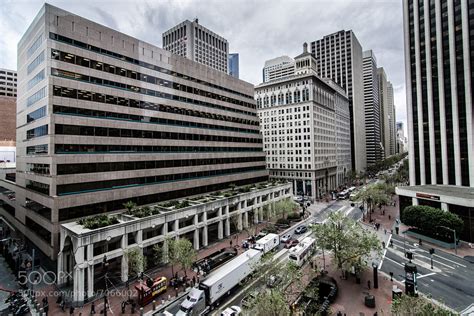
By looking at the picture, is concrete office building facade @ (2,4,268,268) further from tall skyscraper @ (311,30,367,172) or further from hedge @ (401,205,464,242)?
tall skyscraper @ (311,30,367,172)

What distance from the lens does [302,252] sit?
37.5m

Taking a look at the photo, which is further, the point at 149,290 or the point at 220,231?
the point at 220,231

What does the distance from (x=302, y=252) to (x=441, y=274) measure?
18436 millimetres

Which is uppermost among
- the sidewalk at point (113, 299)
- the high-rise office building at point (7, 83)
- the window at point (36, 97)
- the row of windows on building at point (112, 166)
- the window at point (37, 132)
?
the high-rise office building at point (7, 83)

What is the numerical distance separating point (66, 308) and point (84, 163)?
749 inches

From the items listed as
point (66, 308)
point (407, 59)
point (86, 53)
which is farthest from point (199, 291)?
point (407, 59)

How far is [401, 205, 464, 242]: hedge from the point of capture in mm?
43188

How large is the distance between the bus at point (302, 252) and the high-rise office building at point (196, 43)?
5325 inches

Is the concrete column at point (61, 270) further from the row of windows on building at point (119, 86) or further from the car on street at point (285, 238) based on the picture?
the car on street at point (285, 238)

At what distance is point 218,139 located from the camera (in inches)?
2534

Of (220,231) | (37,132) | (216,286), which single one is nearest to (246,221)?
(220,231)

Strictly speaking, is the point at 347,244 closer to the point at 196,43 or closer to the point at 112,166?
the point at 112,166

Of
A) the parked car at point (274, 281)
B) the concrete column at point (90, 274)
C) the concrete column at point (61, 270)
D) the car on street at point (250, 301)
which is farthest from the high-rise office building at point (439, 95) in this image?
the concrete column at point (61, 270)

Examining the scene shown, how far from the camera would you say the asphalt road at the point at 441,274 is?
28.4m
